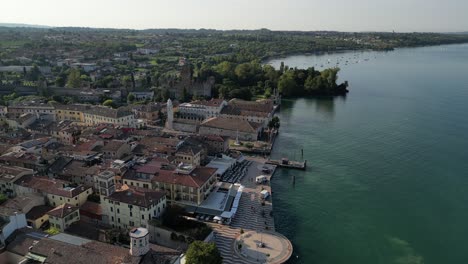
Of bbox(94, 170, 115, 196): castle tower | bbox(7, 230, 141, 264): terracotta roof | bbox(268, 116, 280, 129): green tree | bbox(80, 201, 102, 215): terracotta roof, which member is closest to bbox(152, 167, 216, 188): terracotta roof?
bbox(94, 170, 115, 196): castle tower

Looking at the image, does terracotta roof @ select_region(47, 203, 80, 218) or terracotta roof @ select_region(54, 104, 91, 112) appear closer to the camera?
terracotta roof @ select_region(47, 203, 80, 218)

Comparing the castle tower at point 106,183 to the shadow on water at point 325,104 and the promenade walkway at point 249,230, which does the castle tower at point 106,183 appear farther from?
the shadow on water at point 325,104

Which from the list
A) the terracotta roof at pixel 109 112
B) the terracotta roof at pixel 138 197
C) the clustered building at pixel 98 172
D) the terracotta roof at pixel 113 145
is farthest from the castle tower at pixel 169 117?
the terracotta roof at pixel 138 197

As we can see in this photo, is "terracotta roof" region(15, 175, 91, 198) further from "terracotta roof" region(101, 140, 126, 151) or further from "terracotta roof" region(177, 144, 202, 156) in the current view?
"terracotta roof" region(177, 144, 202, 156)

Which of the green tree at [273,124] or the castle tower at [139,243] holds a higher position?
the castle tower at [139,243]

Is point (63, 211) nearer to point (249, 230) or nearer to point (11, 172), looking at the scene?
point (11, 172)

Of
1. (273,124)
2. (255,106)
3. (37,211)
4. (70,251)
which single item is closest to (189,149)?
(37,211)

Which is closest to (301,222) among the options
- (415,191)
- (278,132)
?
(415,191)
